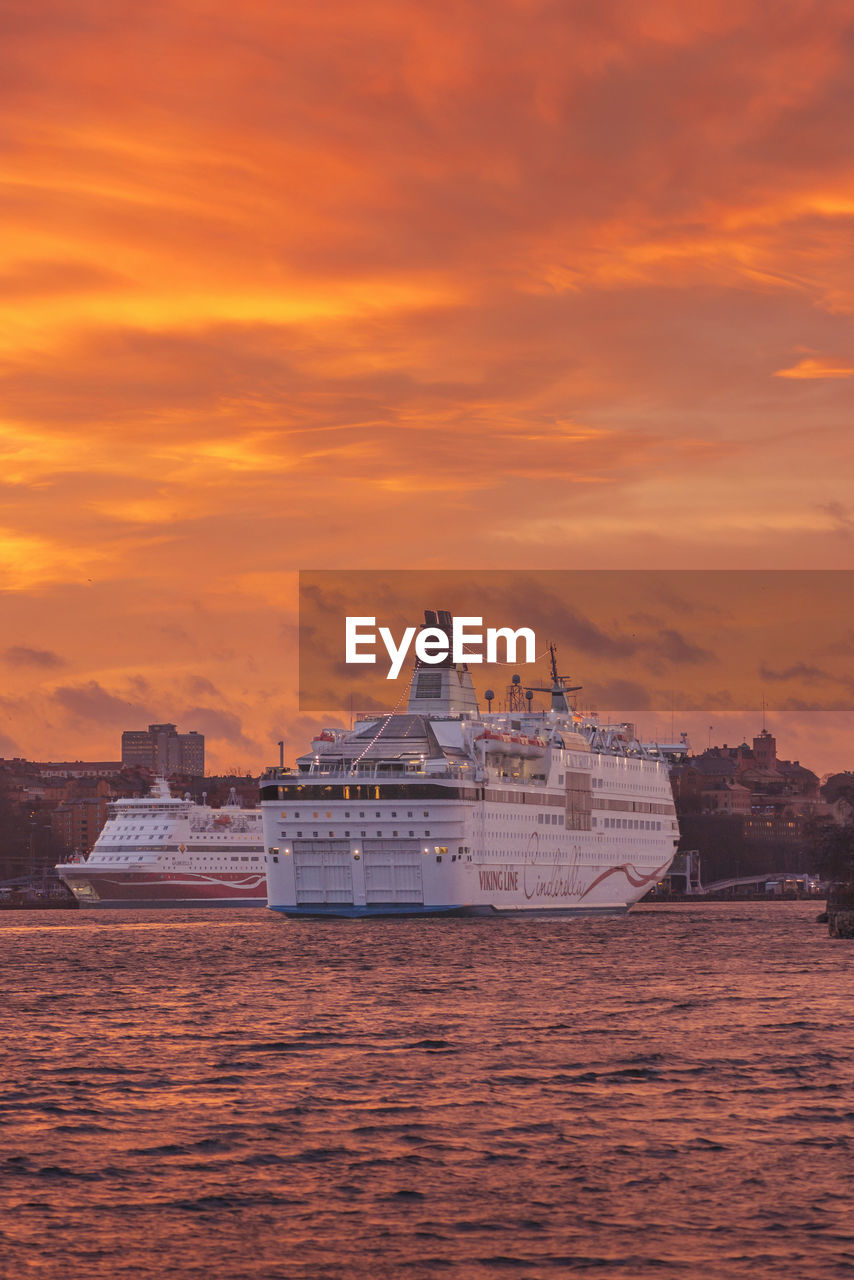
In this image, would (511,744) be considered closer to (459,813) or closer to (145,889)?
(459,813)

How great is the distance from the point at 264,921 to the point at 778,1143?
114180 mm

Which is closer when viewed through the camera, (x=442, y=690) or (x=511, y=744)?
(x=511, y=744)

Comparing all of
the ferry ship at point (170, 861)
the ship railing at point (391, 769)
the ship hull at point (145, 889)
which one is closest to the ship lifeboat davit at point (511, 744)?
the ship railing at point (391, 769)

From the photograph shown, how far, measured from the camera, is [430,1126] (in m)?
32.8

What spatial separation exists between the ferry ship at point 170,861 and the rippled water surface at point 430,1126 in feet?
399

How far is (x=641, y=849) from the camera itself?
15662cm

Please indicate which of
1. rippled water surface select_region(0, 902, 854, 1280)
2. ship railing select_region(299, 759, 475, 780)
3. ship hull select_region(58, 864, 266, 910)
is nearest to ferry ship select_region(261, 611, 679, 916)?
ship railing select_region(299, 759, 475, 780)

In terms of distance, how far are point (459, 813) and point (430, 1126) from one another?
85.1 m

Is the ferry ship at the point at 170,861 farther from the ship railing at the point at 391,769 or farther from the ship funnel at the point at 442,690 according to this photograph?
the ship railing at the point at 391,769

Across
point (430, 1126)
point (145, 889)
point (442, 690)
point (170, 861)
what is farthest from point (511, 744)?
point (430, 1126)

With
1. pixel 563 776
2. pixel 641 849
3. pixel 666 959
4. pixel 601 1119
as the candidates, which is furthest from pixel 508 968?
pixel 641 849

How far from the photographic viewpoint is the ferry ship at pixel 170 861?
190500mm

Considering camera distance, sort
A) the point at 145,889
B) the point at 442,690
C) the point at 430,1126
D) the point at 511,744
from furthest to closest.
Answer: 1. the point at 145,889
2. the point at 442,690
3. the point at 511,744
4. the point at 430,1126

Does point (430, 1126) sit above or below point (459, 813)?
below
